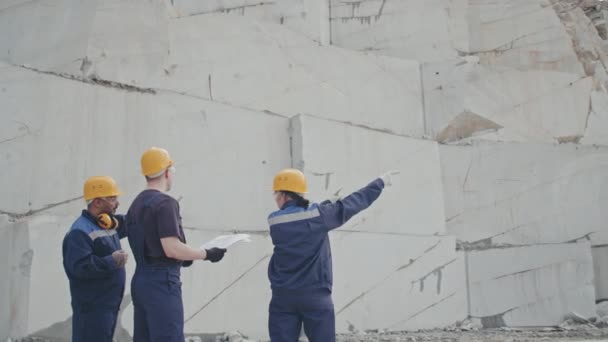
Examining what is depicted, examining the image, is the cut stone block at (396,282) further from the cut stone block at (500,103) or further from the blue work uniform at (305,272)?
the blue work uniform at (305,272)

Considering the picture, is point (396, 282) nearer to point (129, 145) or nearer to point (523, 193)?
point (523, 193)

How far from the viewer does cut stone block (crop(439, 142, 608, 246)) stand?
712 cm

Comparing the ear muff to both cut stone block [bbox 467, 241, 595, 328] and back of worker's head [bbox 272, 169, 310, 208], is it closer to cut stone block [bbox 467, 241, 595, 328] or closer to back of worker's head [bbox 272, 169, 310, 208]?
back of worker's head [bbox 272, 169, 310, 208]

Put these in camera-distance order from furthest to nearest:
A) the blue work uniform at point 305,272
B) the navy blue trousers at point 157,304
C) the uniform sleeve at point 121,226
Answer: the uniform sleeve at point 121,226
the blue work uniform at point 305,272
the navy blue trousers at point 157,304

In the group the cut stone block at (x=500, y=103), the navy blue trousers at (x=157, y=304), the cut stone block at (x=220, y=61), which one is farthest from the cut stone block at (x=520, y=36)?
the navy blue trousers at (x=157, y=304)

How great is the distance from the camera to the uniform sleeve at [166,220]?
292cm

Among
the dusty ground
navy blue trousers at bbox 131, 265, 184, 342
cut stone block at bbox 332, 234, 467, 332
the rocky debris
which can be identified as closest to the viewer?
navy blue trousers at bbox 131, 265, 184, 342

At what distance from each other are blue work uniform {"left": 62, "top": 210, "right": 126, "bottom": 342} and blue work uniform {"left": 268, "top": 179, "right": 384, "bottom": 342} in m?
0.81

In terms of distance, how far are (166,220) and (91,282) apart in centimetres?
70

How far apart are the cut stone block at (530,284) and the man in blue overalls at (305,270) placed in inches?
144

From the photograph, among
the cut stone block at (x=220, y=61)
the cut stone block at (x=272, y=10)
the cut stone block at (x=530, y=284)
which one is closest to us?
the cut stone block at (x=220, y=61)

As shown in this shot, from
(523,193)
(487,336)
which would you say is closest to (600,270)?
(523,193)

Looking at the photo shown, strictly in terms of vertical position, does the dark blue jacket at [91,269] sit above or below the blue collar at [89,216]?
below

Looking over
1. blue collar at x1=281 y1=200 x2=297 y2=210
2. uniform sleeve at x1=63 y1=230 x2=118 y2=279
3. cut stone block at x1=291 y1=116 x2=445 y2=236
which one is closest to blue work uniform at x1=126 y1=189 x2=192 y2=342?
uniform sleeve at x1=63 y1=230 x2=118 y2=279
